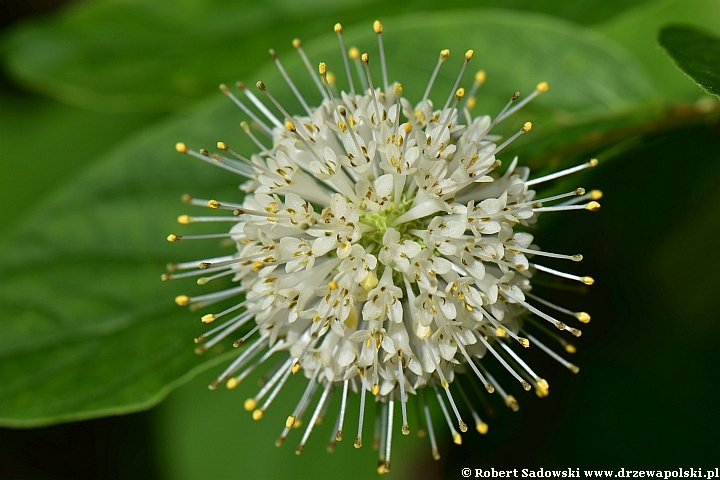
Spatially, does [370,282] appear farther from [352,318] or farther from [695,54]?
[695,54]

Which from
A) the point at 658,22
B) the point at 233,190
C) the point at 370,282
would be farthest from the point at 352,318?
the point at 658,22

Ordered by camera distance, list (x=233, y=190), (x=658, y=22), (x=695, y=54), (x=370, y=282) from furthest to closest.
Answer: (x=658, y=22)
(x=233, y=190)
(x=695, y=54)
(x=370, y=282)

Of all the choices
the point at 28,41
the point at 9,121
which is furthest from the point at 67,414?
the point at 9,121

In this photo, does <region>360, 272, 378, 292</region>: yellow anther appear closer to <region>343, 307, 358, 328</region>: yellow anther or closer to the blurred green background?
<region>343, 307, 358, 328</region>: yellow anther

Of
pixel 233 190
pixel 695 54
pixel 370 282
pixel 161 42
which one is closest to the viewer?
pixel 370 282

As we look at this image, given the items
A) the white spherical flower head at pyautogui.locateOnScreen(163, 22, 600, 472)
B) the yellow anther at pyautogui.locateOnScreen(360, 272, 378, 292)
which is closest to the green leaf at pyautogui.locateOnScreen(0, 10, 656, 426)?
the white spherical flower head at pyautogui.locateOnScreen(163, 22, 600, 472)

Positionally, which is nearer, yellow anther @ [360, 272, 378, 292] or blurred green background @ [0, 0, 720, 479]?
yellow anther @ [360, 272, 378, 292]

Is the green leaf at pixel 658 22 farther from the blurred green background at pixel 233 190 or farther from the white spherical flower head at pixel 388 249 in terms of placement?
the white spherical flower head at pixel 388 249

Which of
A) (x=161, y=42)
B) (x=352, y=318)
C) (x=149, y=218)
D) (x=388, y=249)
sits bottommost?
(x=352, y=318)
